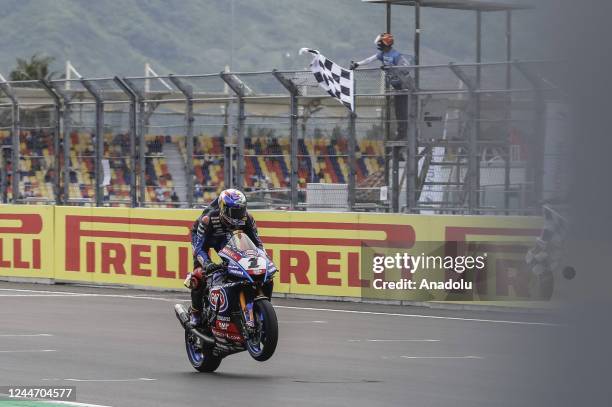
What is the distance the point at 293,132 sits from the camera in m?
19.8

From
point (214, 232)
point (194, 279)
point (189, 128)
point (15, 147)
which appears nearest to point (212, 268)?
point (194, 279)

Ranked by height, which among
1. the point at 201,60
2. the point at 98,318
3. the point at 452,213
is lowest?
the point at 98,318

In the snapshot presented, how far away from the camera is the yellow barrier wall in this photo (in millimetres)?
18609

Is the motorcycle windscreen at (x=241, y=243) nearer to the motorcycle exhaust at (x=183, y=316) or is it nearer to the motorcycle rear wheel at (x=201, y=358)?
the motorcycle exhaust at (x=183, y=316)

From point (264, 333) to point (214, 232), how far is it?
110 centimetres

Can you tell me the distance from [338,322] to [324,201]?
152 inches

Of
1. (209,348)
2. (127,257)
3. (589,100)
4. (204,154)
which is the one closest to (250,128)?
(204,154)

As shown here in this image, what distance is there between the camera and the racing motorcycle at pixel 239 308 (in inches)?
406

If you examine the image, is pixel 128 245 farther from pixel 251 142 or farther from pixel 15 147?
pixel 15 147

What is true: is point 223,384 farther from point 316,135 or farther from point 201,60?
point 201,60

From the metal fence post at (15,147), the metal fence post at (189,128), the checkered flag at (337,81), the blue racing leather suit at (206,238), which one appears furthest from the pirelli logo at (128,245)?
the blue racing leather suit at (206,238)

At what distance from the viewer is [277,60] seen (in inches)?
7559

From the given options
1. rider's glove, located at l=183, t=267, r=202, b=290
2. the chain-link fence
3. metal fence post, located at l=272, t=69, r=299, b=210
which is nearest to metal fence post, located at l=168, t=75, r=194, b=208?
the chain-link fence

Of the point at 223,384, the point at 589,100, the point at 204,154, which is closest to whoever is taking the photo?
the point at 589,100
